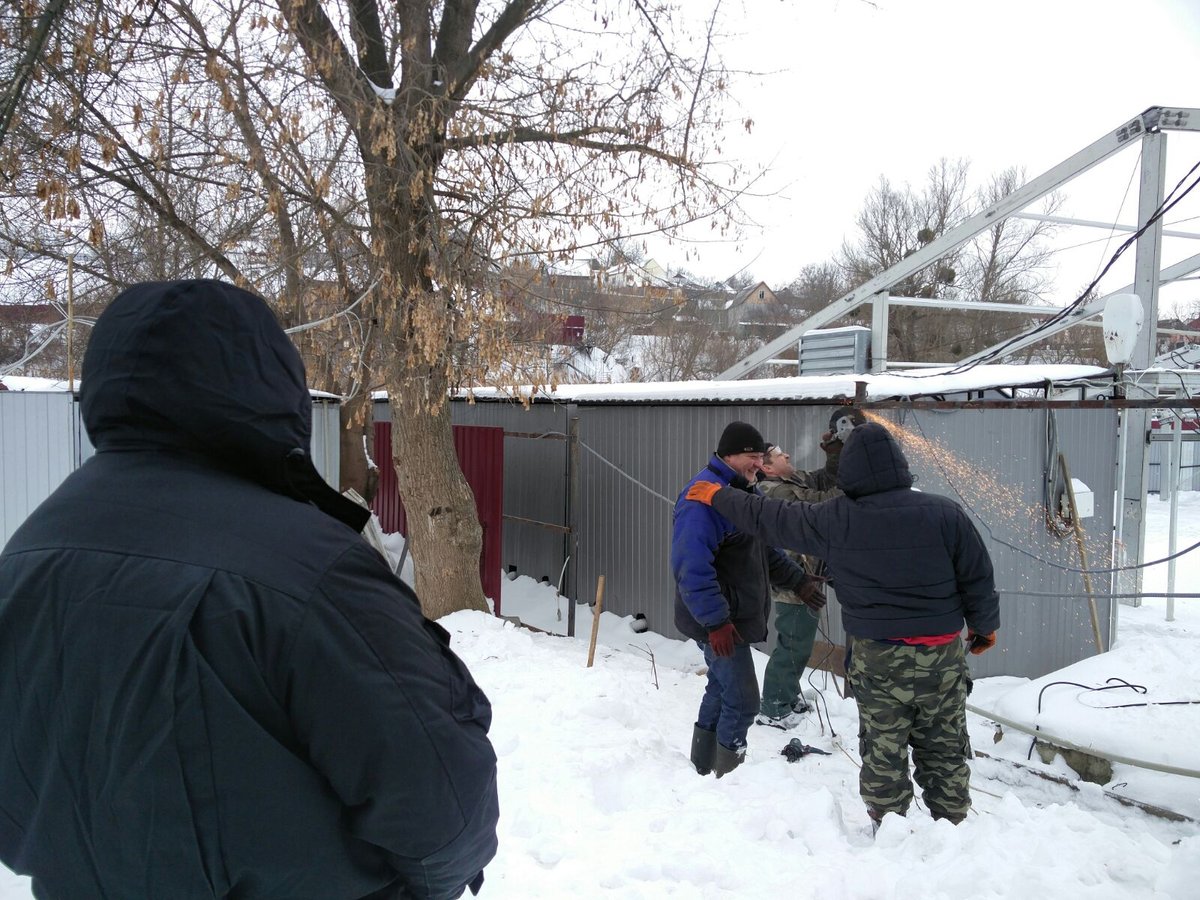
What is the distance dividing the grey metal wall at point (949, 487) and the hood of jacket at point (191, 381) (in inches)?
204

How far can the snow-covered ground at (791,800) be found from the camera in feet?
9.41

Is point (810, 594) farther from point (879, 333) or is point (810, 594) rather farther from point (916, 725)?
point (879, 333)

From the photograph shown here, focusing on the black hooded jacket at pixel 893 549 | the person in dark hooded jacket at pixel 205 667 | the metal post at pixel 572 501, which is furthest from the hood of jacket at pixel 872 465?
the metal post at pixel 572 501

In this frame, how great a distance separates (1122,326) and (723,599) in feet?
16.0

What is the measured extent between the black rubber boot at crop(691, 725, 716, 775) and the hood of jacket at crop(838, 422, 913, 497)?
1.63 meters

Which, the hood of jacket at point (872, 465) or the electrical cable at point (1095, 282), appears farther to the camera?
the electrical cable at point (1095, 282)

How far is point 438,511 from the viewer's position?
7242 millimetres

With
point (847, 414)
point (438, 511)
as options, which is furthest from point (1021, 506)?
point (438, 511)

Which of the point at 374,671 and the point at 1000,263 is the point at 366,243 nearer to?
the point at 374,671

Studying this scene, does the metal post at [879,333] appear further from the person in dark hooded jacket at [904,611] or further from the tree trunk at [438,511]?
the person in dark hooded jacket at [904,611]

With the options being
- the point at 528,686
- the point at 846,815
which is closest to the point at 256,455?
the point at 846,815

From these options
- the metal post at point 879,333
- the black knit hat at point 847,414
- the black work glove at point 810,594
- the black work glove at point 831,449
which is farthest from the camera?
the metal post at point 879,333

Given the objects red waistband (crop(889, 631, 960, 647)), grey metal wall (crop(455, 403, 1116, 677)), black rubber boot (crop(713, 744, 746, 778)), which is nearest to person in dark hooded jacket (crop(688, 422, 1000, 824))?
red waistband (crop(889, 631, 960, 647))

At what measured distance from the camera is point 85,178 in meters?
6.75
